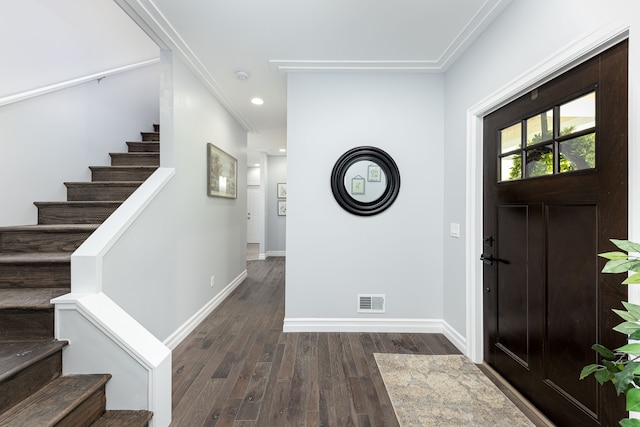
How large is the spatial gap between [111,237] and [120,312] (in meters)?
0.47

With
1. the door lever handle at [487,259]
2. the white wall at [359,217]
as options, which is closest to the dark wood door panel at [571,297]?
the door lever handle at [487,259]

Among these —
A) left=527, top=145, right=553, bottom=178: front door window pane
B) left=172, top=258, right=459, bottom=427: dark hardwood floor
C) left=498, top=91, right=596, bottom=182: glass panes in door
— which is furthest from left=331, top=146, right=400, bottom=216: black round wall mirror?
left=172, top=258, right=459, bottom=427: dark hardwood floor

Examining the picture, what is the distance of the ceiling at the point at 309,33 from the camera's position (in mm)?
1941

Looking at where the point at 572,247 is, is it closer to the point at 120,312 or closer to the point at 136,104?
the point at 120,312

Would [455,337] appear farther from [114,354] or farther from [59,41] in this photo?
[59,41]

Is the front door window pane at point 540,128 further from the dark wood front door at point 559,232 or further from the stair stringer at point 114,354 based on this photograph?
the stair stringer at point 114,354

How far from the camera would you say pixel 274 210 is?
718 centimetres

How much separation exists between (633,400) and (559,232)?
1.06 m

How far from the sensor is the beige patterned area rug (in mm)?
1604

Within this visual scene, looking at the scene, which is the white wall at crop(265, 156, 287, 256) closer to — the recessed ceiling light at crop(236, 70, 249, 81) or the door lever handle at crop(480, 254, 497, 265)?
the recessed ceiling light at crop(236, 70, 249, 81)

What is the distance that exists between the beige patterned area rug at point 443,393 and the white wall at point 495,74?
1.26 ft

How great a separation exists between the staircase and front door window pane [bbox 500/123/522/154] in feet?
8.95

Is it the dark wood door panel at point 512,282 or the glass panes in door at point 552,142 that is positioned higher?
the glass panes in door at point 552,142

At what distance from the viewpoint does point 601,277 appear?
4.22ft
